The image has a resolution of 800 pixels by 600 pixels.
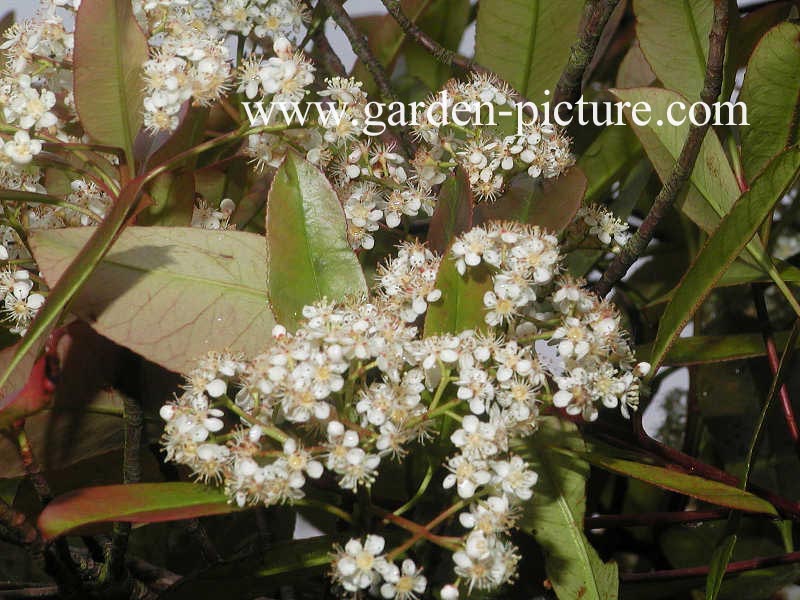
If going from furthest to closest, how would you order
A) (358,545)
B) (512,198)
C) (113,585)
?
(512,198), (113,585), (358,545)

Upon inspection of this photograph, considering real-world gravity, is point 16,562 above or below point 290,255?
below

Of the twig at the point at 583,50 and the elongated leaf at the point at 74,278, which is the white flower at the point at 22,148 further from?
the twig at the point at 583,50

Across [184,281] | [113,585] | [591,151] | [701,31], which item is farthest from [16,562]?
[701,31]

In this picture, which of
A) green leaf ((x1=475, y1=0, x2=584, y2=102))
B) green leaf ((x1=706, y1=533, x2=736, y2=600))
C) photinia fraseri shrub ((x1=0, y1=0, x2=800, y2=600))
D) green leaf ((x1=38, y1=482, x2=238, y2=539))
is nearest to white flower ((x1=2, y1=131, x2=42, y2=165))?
photinia fraseri shrub ((x1=0, y1=0, x2=800, y2=600))

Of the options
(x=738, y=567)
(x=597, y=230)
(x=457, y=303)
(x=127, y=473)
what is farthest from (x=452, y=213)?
(x=738, y=567)

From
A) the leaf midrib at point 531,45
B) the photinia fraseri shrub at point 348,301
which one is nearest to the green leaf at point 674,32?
the photinia fraseri shrub at point 348,301

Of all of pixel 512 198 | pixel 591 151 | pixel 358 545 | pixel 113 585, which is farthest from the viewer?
pixel 591 151

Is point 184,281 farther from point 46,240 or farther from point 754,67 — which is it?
point 754,67
